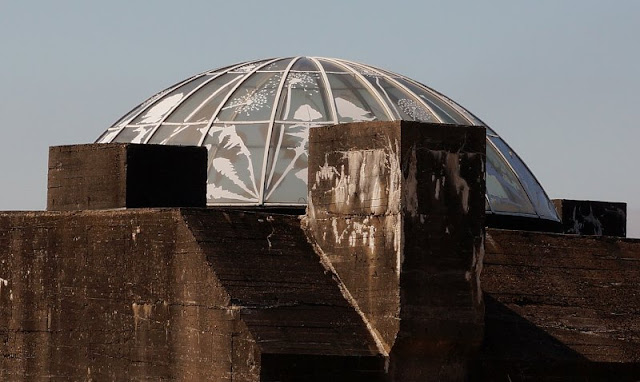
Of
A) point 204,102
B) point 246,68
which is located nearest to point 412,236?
point 204,102

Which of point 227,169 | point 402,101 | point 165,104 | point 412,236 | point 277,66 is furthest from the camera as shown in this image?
point 277,66

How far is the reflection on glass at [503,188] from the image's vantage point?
24844 millimetres

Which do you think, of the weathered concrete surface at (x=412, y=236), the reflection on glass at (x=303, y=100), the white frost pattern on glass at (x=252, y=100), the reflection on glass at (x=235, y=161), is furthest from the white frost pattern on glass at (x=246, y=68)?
the weathered concrete surface at (x=412, y=236)

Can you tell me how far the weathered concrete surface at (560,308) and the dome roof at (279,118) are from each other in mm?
3436

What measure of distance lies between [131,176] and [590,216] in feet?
34.1

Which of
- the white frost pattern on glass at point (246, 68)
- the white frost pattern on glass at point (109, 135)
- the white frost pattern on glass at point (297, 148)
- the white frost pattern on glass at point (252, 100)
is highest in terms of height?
the white frost pattern on glass at point (246, 68)

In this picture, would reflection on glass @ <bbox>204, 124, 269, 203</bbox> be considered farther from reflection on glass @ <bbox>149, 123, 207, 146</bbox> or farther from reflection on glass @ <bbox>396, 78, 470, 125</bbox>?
reflection on glass @ <bbox>396, 78, 470, 125</bbox>

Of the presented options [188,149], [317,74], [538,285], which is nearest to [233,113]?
[317,74]

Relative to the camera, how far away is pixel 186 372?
18297 mm

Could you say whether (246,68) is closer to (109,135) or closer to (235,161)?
(109,135)

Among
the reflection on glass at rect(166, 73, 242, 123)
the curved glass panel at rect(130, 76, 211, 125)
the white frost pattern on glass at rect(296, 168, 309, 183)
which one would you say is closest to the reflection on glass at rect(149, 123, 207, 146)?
the reflection on glass at rect(166, 73, 242, 123)

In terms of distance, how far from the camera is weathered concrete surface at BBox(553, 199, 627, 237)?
1129 inches

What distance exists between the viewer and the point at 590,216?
1140 inches

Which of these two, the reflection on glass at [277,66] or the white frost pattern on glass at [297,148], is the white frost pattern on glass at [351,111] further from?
the reflection on glass at [277,66]
